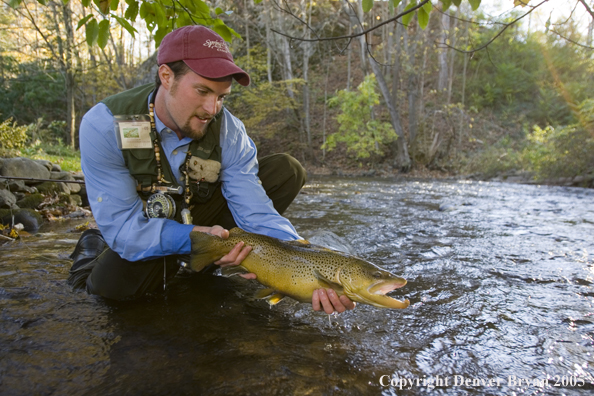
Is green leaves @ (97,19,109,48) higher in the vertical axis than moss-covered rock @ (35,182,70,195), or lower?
higher

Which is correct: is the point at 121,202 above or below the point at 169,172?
below

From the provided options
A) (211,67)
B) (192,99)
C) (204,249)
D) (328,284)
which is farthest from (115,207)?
(328,284)

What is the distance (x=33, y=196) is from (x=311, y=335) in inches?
233

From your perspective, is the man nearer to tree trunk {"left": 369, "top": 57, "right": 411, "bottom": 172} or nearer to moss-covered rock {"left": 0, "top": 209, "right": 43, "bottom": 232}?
moss-covered rock {"left": 0, "top": 209, "right": 43, "bottom": 232}

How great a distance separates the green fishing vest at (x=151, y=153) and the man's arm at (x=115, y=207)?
0.37 feet

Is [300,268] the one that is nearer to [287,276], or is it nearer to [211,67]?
[287,276]

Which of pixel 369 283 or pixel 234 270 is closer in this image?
pixel 369 283

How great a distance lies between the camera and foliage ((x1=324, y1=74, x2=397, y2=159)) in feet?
64.3

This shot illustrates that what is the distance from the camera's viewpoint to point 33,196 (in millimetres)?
6410

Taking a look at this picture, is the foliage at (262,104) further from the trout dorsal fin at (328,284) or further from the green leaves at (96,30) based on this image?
the trout dorsal fin at (328,284)

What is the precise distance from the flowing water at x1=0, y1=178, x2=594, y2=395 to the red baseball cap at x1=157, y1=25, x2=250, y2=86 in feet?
5.61

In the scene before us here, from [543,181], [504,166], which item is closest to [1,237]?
[543,181]

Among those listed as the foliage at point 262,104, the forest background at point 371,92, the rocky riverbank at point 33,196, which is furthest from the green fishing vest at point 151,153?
the foliage at point 262,104

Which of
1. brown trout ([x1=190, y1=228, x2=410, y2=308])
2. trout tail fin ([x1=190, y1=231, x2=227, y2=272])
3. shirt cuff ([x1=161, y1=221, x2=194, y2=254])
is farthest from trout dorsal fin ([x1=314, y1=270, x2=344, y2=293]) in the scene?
shirt cuff ([x1=161, y1=221, x2=194, y2=254])
